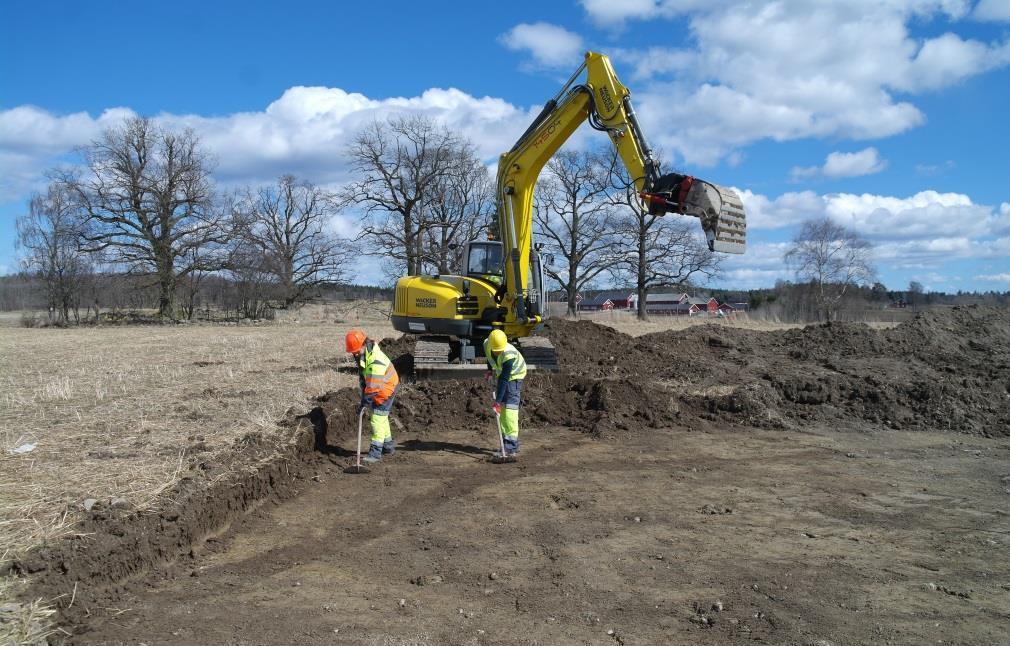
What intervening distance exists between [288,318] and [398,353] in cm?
2903

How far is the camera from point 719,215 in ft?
29.4

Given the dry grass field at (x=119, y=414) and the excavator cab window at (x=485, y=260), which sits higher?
the excavator cab window at (x=485, y=260)

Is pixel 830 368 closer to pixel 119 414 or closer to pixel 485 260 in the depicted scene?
pixel 485 260

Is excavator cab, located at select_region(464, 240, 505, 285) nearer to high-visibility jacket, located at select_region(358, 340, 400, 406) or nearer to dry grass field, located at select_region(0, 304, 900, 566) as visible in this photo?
dry grass field, located at select_region(0, 304, 900, 566)

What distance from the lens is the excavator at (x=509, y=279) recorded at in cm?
1133

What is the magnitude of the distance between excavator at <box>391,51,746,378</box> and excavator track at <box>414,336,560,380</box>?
2 centimetres

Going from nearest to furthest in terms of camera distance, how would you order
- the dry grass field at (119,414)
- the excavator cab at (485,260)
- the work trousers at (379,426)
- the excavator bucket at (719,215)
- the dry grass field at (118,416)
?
1. the dry grass field at (118,416)
2. the dry grass field at (119,414)
3. the work trousers at (379,426)
4. the excavator bucket at (719,215)
5. the excavator cab at (485,260)

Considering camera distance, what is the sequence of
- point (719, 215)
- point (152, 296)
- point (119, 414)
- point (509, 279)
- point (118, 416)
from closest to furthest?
point (719, 215)
point (118, 416)
point (119, 414)
point (509, 279)
point (152, 296)

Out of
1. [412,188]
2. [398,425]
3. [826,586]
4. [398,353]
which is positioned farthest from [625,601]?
[412,188]

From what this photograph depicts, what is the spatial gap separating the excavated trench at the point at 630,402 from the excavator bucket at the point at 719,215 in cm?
309

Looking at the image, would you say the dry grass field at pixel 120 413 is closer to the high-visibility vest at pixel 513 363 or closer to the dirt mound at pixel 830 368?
the high-visibility vest at pixel 513 363

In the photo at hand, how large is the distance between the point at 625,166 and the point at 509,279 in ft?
10.1

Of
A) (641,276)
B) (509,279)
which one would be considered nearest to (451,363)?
(509,279)

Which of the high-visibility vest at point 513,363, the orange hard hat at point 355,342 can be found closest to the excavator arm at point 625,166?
the high-visibility vest at point 513,363
